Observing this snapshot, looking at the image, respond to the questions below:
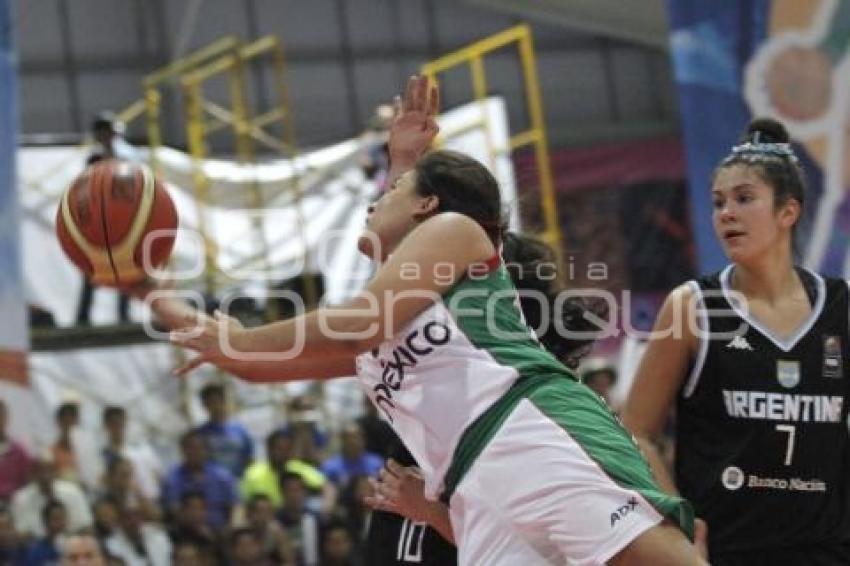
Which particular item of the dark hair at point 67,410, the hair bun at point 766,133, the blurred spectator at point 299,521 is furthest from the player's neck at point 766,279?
the dark hair at point 67,410

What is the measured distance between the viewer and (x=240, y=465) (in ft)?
34.1

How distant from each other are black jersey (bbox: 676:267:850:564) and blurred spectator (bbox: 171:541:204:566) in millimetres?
4885

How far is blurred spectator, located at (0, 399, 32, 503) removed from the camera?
8.21 m

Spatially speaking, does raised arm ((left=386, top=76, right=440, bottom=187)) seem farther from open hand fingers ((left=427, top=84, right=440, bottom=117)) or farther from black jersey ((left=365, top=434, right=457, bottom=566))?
black jersey ((left=365, top=434, right=457, bottom=566))

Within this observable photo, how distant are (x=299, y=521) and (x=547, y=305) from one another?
211 inches

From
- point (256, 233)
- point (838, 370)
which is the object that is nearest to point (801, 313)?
point (838, 370)

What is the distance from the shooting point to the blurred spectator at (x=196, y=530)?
9.19 metres

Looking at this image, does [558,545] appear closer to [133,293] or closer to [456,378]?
[456,378]

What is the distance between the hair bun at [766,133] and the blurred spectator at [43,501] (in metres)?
5.42

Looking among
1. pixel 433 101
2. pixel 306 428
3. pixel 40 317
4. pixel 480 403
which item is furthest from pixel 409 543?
pixel 40 317

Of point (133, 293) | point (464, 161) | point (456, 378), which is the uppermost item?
point (464, 161)

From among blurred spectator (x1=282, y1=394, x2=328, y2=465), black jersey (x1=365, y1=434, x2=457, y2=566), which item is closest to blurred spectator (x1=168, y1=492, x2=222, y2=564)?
blurred spectator (x1=282, y1=394, x2=328, y2=465)

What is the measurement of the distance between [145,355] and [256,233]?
1.30m

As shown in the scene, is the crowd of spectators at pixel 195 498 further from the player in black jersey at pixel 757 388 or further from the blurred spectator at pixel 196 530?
the player in black jersey at pixel 757 388
